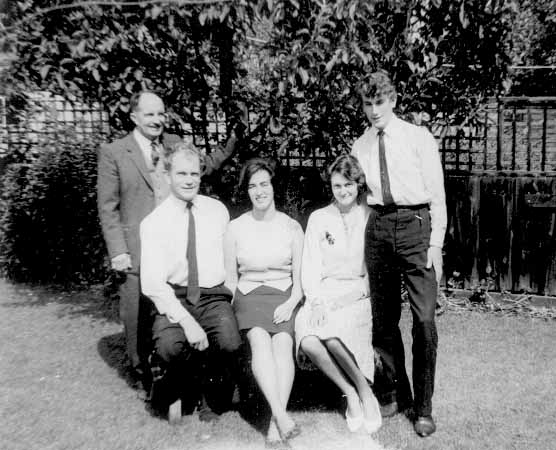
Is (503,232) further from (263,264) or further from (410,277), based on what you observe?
(263,264)

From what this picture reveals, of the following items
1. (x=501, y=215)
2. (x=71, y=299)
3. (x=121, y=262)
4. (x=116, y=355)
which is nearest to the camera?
(x=121, y=262)

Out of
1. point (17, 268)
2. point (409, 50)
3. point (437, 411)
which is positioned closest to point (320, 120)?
point (409, 50)

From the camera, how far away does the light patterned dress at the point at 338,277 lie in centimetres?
392

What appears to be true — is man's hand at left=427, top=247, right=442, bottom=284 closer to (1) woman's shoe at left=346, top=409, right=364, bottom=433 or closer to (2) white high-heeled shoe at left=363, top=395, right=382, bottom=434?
(2) white high-heeled shoe at left=363, top=395, right=382, bottom=434

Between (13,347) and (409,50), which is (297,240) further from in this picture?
(13,347)

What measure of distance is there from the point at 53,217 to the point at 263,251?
397cm

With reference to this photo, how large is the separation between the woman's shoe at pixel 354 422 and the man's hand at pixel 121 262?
1.76 m

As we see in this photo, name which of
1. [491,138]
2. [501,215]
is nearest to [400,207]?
[501,215]

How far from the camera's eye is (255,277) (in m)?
4.20

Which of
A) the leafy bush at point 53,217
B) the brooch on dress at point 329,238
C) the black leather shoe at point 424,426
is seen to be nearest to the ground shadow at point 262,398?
the black leather shoe at point 424,426

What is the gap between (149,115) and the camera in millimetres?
4223

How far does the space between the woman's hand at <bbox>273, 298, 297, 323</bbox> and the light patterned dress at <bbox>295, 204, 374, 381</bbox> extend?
0.22ft

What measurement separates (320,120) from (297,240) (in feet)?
3.69

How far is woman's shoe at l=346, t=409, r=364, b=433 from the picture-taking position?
150 inches
